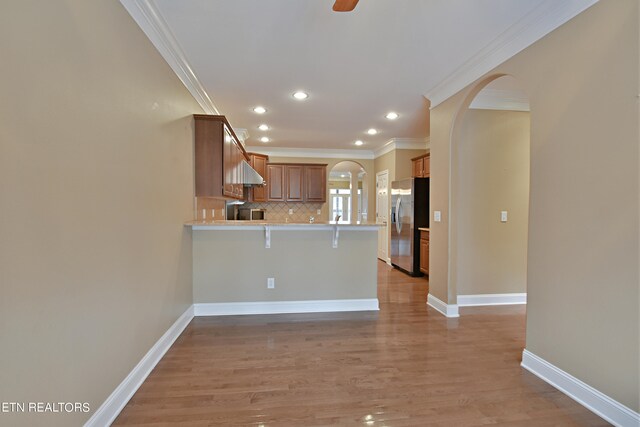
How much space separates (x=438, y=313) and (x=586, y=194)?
2.04 m

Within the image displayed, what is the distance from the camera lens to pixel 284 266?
3.34 meters

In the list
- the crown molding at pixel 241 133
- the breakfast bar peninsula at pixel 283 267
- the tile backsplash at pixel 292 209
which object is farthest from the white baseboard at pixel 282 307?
the tile backsplash at pixel 292 209

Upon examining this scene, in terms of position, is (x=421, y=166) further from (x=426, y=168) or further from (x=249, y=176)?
(x=249, y=176)

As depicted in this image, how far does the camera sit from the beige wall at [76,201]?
1041mm

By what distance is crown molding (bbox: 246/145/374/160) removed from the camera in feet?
21.6

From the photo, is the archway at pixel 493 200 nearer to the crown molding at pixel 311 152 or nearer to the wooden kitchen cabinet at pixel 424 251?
the wooden kitchen cabinet at pixel 424 251

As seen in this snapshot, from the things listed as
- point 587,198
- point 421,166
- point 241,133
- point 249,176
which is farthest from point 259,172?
point 587,198

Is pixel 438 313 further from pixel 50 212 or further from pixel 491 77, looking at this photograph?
pixel 50 212

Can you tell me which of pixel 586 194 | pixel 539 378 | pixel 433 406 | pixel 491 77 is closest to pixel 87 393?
pixel 433 406

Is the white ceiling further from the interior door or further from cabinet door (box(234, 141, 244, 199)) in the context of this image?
the interior door

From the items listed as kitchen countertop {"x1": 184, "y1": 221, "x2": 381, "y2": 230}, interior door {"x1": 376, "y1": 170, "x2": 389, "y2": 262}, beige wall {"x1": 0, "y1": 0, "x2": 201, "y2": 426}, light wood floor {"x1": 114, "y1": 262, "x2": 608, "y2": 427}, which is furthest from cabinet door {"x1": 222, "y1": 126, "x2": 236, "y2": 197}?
interior door {"x1": 376, "y1": 170, "x2": 389, "y2": 262}

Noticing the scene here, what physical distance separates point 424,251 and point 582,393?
126 inches

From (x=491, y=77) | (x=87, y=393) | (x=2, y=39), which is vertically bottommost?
(x=87, y=393)

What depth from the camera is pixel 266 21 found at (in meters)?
2.13
